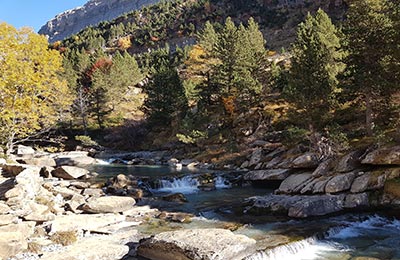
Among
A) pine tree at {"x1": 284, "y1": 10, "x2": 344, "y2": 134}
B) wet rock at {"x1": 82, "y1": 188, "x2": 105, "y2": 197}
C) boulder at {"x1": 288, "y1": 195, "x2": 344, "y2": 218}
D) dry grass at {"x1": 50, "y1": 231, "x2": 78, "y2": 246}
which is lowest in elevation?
boulder at {"x1": 288, "y1": 195, "x2": 344, "y2": 218}

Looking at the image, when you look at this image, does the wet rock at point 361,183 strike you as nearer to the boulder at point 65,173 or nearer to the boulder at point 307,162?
the boulder at point 307,162

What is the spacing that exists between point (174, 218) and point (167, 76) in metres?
45.9

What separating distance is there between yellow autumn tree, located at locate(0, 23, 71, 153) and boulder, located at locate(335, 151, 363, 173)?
1784 centimetres

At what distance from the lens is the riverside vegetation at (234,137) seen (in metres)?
17.2

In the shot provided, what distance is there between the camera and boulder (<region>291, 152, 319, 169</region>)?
28.0 m

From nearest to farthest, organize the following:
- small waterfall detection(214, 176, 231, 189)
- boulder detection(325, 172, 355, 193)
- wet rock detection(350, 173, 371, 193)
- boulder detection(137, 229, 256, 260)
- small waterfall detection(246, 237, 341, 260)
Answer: boulder detection(137, 229, 256, 260) → small waterfall detection(246, 237, 341, 260) → wet rock detection(350, 173, 371, 193) → boulder detection(325, 172, 355, 193) → small waterfall detection(214, 176, 231, 189)

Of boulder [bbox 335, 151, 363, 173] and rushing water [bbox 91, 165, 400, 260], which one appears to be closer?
rushing water [bbox 91, 165, 400, 260]

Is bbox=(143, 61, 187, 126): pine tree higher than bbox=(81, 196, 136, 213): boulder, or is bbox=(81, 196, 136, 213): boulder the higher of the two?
bbox=(143, 61, 187, 126): pine tree

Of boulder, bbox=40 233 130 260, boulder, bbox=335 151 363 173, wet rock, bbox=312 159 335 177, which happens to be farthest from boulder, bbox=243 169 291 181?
boulder, bbox=40 233 130 260

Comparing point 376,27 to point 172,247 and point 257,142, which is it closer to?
point 257,142

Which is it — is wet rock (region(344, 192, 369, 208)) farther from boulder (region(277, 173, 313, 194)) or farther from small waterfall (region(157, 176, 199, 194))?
small waterfall (region(157, 176, 199, 194))

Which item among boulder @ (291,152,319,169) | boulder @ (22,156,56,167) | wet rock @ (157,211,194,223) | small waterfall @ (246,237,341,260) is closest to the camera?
small waterfall @ (246,237,341,260)

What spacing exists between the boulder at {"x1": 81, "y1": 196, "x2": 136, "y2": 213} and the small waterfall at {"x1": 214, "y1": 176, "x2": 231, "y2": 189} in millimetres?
10641

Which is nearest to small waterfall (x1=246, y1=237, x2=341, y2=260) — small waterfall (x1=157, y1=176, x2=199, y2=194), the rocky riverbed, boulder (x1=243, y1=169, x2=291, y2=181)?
the rocky riverbed
